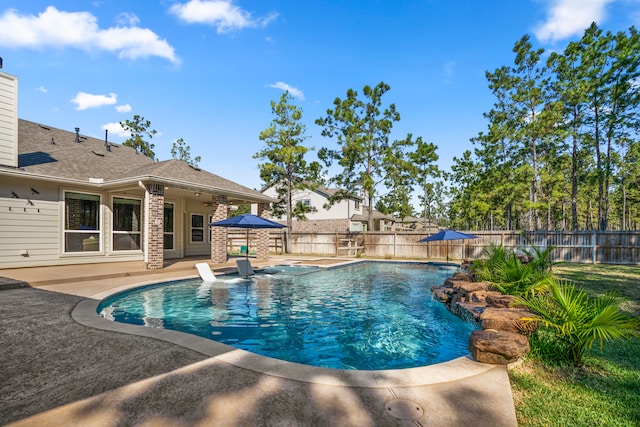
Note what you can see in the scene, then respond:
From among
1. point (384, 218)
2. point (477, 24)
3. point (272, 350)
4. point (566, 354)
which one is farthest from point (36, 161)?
point (384, 218)

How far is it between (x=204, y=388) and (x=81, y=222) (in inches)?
485

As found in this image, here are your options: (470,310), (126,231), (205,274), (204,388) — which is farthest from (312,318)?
(126,231)

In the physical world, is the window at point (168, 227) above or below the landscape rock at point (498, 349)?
above

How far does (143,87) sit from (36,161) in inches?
223

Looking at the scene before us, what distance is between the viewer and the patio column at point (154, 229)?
1116 cm

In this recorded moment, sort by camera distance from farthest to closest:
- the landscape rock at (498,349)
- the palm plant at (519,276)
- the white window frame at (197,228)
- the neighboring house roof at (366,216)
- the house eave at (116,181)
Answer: the neighboring house roof at (366,216)
the white window frame at (197,228)
the house eave at (116,181)
the palm plant at (519,276)
the landscape rock at (498,349)

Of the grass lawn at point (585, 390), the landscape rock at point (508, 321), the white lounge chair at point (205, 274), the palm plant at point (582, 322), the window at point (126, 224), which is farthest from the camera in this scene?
the window at point (126, 224)

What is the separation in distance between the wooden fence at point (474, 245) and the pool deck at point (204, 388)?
1225cm

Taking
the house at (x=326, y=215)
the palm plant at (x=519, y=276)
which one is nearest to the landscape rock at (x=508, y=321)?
the palm plant at (x=519, y=276)

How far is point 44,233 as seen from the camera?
1102 centimetres

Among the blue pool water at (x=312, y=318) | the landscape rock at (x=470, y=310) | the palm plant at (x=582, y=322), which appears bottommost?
the blue pool water at (x=312, y=318)

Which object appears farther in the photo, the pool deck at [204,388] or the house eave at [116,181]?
the house eave at [116,181]

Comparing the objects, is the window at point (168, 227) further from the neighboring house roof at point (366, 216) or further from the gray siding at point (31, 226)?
the neighboring house roof at point (366, 216)

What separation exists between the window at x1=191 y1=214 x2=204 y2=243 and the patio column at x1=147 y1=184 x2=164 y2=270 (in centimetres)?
566
